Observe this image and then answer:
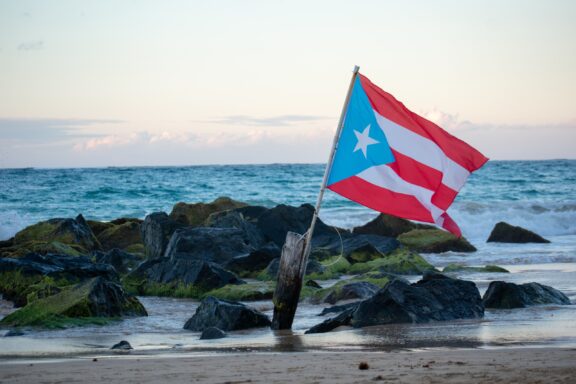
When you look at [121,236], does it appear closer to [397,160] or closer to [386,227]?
[386,227]

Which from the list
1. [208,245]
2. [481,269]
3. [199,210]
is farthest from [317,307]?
[199,210]

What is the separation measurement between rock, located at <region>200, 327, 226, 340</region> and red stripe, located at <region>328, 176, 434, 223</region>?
2.05m

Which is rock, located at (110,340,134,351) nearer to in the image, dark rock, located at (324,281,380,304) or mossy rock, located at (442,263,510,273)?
dark rock, located at (324,281,380,304)

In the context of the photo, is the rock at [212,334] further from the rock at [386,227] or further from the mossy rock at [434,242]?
the rock at [386,227]

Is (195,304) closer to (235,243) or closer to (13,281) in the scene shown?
(13,281)

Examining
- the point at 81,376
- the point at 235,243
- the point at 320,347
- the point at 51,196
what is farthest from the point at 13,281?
the point at 51,196

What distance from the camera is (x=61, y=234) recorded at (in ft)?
65.2

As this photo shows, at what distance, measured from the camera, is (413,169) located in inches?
368

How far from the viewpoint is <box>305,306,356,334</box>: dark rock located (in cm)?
941

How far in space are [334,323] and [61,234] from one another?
11.9m

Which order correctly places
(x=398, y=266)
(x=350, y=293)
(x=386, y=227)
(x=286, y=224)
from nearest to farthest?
(x=350, y=293)
(x=398, y=266)
(x=286, y=224)
(x=386, y=227)

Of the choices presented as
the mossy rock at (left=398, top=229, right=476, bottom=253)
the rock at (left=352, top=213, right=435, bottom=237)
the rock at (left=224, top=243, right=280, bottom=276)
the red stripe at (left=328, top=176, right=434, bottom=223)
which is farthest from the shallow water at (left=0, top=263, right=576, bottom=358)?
the rock at (left=352, top=213, right=435, bottom=237)

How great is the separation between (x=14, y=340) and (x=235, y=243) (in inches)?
353

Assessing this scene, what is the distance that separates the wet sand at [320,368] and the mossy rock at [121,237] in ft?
49.3
